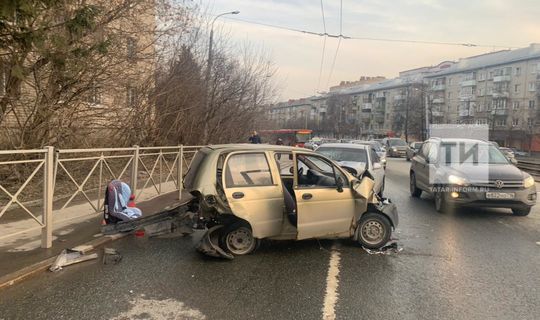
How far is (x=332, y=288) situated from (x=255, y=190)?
1.82 meters

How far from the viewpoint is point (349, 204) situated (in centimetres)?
646

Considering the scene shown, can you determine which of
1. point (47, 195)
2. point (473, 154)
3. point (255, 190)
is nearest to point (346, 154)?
point (473, 154)

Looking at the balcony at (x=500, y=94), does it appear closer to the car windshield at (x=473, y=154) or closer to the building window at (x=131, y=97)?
the car windshield at (x=473, y=154)

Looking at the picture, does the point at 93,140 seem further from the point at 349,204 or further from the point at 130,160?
the point at 349,204

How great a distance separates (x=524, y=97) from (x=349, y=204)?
74693 mm

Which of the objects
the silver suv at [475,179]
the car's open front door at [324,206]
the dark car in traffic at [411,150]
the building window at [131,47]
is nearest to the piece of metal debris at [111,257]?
the car's open front door at [324,206]

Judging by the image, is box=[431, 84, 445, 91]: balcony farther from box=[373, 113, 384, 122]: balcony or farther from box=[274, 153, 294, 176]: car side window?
box=[274, 153, 294, 176]: car side window

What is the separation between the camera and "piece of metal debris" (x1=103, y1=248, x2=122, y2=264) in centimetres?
564

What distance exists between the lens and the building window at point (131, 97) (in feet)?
44.5

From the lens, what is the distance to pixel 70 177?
711cm

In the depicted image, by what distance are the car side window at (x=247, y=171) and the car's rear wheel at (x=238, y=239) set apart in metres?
0.58

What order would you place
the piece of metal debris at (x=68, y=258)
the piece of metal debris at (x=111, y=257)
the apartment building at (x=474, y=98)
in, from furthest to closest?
the apartment building at (x=474, y=98), the piece of metal debris at (x=111, y=257), the piece of metal debris at (x=68, y=258)

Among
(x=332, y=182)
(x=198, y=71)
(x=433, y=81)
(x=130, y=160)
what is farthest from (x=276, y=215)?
(x=433, y=81)

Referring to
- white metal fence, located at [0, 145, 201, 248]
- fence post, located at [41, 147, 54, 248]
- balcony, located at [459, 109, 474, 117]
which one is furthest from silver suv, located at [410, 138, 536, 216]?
balcony, located at [459, 109, 474, 117]
